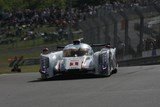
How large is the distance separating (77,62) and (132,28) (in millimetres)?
9248

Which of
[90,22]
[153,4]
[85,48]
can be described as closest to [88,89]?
[85,48]

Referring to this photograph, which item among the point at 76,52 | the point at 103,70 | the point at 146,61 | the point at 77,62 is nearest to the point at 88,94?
the point at 103,70

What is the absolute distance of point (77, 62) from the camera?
19.2m

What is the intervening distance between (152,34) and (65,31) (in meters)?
29.5

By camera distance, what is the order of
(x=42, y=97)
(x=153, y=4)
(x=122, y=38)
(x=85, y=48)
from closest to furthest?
(x=42, y=97) → (x=85, y=48) → (x=153, y=4) → (x=122, y=38)

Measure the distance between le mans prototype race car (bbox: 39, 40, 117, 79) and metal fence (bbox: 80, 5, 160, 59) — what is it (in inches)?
242

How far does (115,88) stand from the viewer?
47.3ft

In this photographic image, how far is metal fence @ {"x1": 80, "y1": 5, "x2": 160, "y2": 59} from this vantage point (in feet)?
86.9

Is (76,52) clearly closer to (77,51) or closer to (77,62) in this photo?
(77,51)

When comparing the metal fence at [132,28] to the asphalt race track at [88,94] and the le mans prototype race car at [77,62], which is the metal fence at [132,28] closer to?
the le mans prototype race car at [77,62]

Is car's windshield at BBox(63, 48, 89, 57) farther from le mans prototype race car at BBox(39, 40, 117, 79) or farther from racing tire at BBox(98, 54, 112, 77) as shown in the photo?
racing tire at BBox(98, 54, 112, 77)

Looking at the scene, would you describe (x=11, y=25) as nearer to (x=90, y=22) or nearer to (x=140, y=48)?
(x=90, y=22)

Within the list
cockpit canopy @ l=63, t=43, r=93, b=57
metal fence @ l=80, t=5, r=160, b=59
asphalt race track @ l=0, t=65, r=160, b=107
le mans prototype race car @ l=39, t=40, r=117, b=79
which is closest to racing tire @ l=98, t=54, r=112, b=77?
le mans prototype race car @ l=39, t=40, r=117, b=79

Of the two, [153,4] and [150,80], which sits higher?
[153,4]
